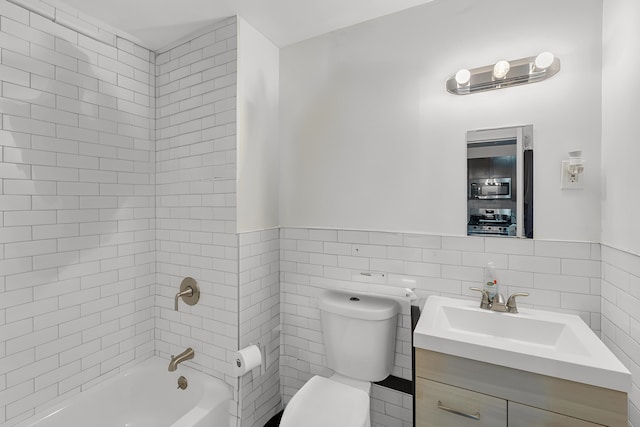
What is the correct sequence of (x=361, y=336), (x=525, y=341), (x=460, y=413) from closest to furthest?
(x=460, y=413)
(x=525, y=341)
(x=361, y=336)

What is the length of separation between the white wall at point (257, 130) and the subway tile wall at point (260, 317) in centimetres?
15

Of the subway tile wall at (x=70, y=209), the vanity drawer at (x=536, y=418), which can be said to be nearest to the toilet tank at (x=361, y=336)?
the vanity drawer at (x=536, y=418)

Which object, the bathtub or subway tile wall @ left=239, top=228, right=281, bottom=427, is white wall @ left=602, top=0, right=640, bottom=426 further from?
the bathtub

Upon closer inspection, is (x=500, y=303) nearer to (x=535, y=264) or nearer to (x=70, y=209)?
(x=535, y=264)

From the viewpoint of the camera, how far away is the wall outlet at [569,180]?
1.44 m

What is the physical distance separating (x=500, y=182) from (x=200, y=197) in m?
1.76

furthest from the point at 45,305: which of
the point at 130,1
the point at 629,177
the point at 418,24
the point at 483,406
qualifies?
the point at 629,177

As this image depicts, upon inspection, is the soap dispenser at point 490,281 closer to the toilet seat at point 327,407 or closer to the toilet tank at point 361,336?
the toilet tank at point 361,336

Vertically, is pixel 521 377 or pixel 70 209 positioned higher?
pixel 70 209

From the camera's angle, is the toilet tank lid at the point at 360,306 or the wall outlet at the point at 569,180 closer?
the wall outlet at the point at 569,180

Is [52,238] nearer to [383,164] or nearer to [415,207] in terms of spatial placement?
[383,164]

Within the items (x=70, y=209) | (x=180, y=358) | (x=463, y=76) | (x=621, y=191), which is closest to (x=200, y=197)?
(x=70, y=209)

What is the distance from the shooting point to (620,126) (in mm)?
1259

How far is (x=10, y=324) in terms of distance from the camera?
4.98 ft
